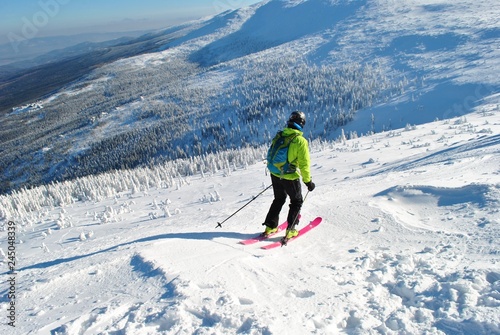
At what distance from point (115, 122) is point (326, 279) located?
372 ft

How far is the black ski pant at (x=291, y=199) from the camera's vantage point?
25.1ft

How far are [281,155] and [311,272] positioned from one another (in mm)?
2692

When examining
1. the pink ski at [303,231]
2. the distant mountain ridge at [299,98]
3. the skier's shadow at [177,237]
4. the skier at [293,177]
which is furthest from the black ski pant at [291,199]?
the distant mountain ridge at [299,98]

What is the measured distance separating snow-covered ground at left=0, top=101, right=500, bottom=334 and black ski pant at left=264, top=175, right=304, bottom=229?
559 mm

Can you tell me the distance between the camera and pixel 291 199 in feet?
25.6

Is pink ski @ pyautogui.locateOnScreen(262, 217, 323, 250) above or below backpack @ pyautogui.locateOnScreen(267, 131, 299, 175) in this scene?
below

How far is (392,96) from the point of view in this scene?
2515 inches

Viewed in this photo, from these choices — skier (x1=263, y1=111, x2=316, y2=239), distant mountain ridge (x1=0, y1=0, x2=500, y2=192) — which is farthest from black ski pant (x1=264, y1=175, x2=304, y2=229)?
distant mountain ridge (x1=0, y1=0, x2=500, y2=192)

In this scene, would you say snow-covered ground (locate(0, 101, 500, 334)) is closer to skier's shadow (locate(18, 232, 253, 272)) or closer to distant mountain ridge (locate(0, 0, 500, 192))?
skier's shadow (locate(18, 232, 253, 272))

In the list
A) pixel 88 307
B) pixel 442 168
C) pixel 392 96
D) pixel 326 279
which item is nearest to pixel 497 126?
pixel 442 168

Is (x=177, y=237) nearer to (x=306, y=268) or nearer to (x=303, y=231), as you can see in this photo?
(x=303, y=231)

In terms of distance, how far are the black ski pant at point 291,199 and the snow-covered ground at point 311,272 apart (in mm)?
559

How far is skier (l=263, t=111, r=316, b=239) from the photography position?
7172 millimetres

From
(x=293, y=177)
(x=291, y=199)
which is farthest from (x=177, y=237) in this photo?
(x=293, y=177)
